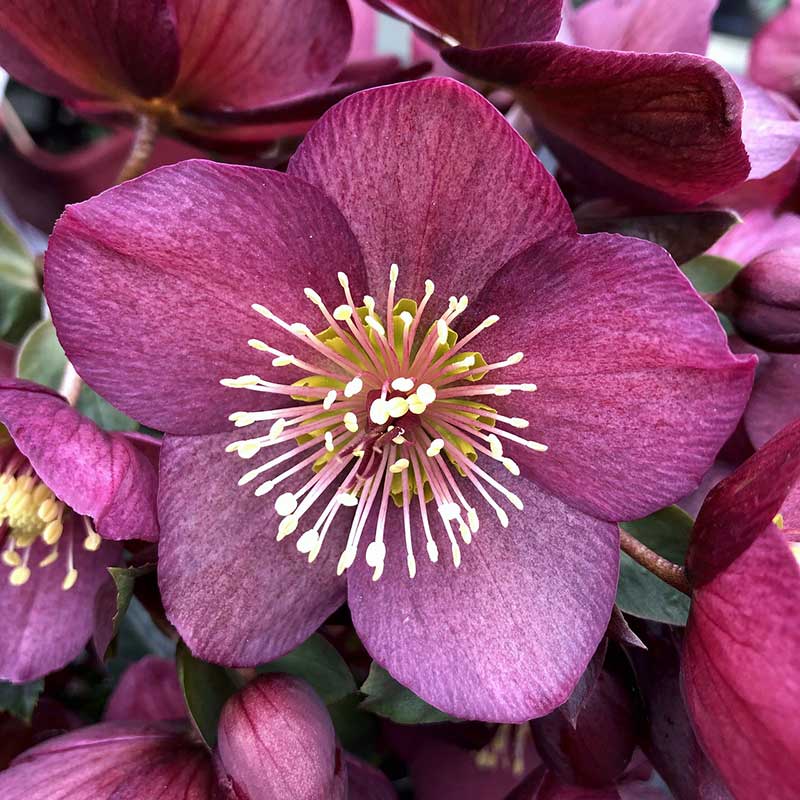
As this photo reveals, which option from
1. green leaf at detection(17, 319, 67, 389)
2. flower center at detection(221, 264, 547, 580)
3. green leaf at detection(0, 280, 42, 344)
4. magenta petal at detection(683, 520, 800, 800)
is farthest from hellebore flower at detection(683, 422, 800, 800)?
green leaf at detection(0, 280, 42, 344)

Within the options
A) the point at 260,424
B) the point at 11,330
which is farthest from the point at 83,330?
the point at 11,330

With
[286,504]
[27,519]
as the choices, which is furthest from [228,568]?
[27,519]

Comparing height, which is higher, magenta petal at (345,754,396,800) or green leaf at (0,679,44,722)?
magenta petal at (345,754,396,800)

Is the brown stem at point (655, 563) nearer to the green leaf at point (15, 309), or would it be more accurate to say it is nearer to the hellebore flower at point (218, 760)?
the hellebore flower at point (218, 760)

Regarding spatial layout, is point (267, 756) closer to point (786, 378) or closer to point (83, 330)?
point (83, 330)

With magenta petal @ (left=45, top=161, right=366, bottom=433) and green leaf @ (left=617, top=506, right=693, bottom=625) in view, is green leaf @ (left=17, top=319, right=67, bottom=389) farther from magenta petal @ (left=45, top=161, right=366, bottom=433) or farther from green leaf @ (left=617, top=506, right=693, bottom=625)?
green leaf @ (left=617, top=506, right=693, bottom=625)
